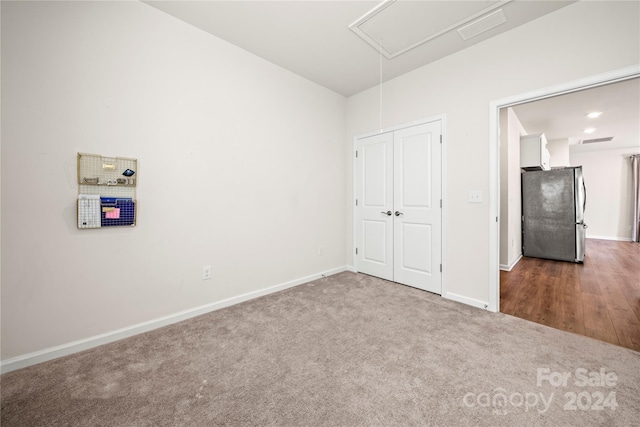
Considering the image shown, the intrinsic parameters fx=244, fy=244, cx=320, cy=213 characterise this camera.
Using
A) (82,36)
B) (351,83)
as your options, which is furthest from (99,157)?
(351,83)

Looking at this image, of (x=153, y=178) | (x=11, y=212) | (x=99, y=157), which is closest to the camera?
(x=11, y=212)

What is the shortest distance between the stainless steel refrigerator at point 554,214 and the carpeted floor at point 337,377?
3.68 metres

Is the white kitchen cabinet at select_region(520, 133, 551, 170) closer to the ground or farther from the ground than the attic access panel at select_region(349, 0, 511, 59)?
closer to the ground

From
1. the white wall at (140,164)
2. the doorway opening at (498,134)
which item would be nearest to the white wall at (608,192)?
the doorway opening at (498,134)

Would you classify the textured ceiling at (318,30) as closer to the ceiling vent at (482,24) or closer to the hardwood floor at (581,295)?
the ceiling vent at (482,24)

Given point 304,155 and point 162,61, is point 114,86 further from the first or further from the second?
point 304,155

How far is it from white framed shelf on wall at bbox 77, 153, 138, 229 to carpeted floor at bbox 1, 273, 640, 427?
1.02m

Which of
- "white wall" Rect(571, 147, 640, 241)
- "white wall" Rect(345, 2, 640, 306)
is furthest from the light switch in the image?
"white wall" Rect(571, 147, 640, 241)

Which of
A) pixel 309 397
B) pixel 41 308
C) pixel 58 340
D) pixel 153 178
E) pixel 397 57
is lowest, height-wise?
pixel 309 397

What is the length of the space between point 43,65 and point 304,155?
2454mm

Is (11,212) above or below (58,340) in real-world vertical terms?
above

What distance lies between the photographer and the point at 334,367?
1693 mm

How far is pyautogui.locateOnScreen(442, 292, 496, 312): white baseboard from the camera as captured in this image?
8.51ft

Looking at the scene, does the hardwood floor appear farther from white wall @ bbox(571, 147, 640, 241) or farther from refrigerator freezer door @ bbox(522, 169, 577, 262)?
white wall @ bbox(571, 147, 640, 241)
